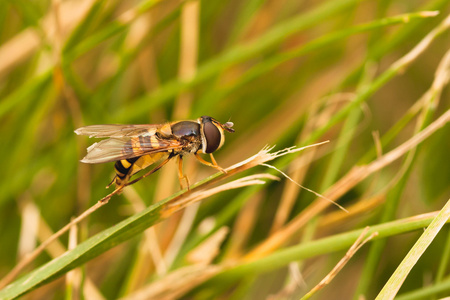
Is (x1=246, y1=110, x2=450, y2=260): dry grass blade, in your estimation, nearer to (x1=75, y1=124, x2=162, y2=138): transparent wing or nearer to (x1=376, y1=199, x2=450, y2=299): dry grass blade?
(x1=376, y1=199, x2=450, y2=299): dry grass blade

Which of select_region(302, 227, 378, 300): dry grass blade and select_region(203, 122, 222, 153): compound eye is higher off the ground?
select_region(203, 122, 222, 153): compound eye

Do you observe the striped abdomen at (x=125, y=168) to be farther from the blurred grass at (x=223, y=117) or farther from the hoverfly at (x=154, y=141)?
the blurred grass at (x=223, y=117)

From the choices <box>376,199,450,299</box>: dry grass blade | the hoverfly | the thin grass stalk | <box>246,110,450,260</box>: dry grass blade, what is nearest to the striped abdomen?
the hoverfly

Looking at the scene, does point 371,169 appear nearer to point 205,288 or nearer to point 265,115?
point 205,288

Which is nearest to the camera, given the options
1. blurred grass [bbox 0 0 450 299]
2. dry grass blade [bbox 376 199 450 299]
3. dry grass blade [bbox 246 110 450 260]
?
dry grass blade [bbox 376 199 450 299]

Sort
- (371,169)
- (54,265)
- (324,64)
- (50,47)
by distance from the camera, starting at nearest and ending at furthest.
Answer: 1. (54,265)
2. (371,169)
3. (50,47)
4. (324,64)

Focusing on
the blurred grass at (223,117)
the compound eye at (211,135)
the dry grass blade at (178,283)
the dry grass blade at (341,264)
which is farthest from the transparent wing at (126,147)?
the dry grass blade at (341,264)

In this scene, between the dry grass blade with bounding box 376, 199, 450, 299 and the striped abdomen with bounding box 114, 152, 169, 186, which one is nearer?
the dry grass blade with bounding box 376, 199, 450, 299

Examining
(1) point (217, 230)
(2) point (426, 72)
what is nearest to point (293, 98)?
(2) point (426, 72)
